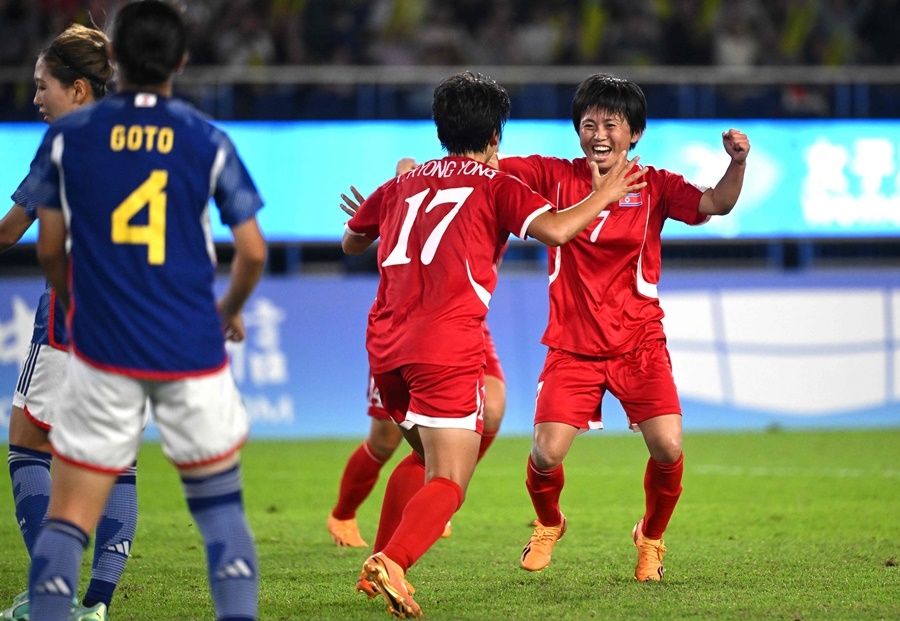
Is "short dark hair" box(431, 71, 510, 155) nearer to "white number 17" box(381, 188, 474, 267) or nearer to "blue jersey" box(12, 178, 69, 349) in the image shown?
"white number 17" box(381, 188, 474, 267)

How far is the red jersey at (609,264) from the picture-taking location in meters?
5.36

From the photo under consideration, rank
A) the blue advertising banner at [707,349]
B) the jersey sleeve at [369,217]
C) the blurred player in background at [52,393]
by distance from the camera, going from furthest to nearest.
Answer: the blue advertising banner at [707,349] < the jersey sleeve at [369,217] < the blurred player in background at [52,393]

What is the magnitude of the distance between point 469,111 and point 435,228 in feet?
1.49

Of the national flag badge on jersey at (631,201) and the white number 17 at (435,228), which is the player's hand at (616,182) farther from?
the national flag badge on jersey at (631,201)

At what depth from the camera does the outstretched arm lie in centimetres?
502

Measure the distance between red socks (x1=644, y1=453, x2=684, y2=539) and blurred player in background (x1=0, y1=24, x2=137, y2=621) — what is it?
7.25 feet

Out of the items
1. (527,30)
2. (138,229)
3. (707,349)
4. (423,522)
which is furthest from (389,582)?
(527,30)

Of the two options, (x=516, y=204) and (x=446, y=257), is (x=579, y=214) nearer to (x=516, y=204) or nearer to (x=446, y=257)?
(x=516, y=204)

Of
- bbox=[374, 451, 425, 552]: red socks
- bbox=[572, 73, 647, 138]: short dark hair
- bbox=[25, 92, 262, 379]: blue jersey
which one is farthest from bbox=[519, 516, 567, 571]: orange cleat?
bbox=[25, 92, 262, 379]: blue jersey

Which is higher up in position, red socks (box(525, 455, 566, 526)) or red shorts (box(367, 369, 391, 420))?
red shorts (box(367, 369, 391, 420))

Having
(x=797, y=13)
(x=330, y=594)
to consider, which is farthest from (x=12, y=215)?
(x=797, y=13)

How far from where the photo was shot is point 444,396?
448cm

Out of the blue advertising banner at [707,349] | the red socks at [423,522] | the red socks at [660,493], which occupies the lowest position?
the blue advertising banner at [707,349]

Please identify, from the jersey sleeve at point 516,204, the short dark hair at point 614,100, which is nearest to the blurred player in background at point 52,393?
the jersey sleeve at point 516,204
